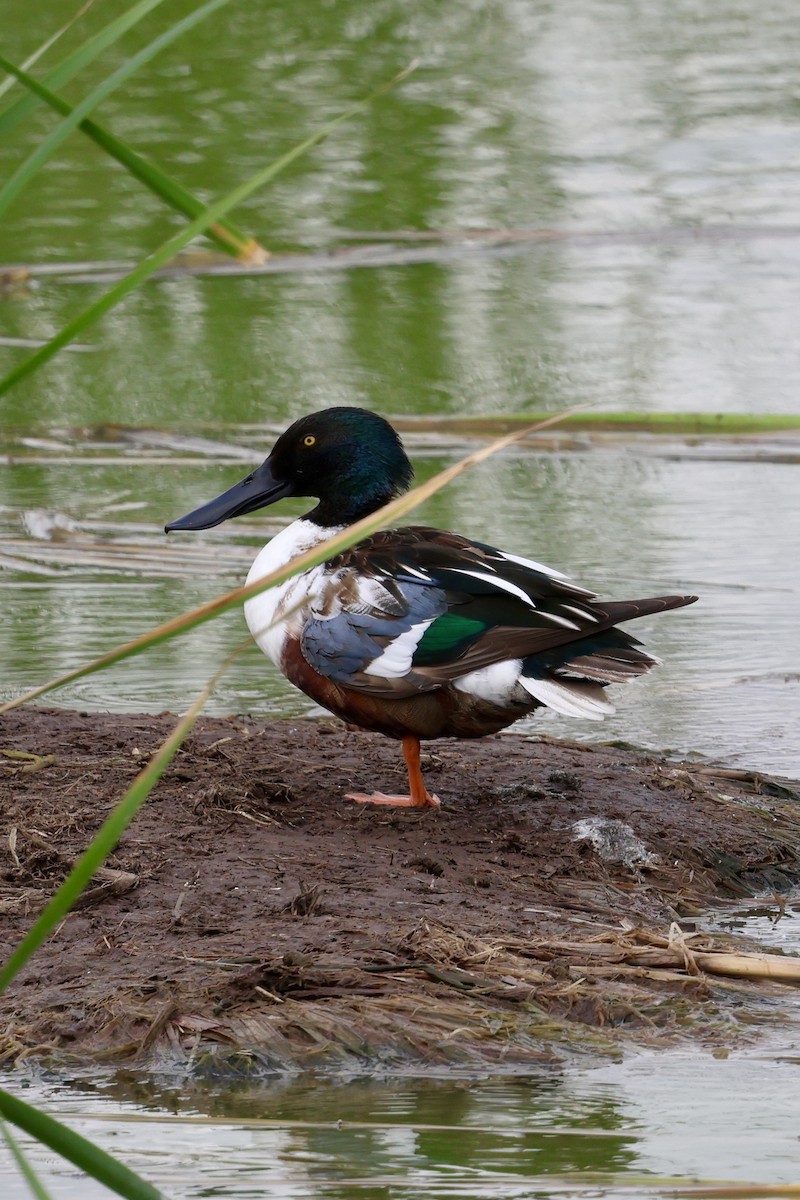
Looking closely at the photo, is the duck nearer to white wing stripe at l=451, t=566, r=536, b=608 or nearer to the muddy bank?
white wing stripe at l=451, t=566, r=536, b=608

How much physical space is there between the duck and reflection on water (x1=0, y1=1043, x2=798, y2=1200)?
139 centimetres

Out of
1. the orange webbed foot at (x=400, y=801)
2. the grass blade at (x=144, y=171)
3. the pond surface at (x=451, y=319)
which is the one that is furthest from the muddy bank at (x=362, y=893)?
the grass blade at (x=144, y=171)

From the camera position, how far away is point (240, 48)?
16.8m

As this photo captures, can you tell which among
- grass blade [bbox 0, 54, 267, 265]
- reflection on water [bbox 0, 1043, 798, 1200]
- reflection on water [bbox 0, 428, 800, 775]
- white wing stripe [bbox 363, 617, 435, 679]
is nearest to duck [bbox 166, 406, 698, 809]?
white wing stripe [bbox 363, 617, 435, 679]

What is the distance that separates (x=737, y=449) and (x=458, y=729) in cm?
390

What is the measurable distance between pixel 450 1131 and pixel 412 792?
1864 mm

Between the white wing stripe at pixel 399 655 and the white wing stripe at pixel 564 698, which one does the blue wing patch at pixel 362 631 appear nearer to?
the white wing stripe at pixel 399 655

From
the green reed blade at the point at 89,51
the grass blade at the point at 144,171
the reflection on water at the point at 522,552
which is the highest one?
the green reed blade at the point at 89,51

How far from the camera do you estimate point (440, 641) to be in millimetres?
4812

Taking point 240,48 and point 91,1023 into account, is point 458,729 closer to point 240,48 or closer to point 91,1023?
point 91,1023

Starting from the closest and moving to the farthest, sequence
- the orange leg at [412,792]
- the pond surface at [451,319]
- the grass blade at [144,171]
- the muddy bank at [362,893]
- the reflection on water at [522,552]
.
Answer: the grass blade at [144,171], the muddy bank at [362,893], the orange leg at [412,792], the reflection on water at [522,552], the pond surface at [451,319]

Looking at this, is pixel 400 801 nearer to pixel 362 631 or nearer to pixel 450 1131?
pixel 362 631

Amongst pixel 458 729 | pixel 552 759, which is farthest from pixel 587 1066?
pixel 552 759

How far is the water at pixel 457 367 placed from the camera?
3293mm
